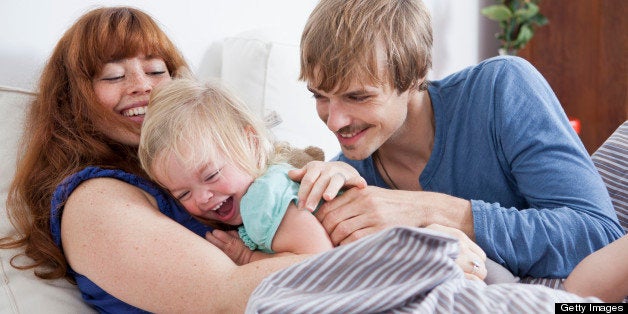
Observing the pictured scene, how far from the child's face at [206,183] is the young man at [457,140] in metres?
0.15

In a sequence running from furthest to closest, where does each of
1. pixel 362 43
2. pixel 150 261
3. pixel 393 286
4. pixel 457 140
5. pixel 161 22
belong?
1. pixel 161 22
2. pixel 457 140
3. pixel 362 43
4. pixel 150 261
5. pixel 393 286

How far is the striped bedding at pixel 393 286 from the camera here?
0.85 metres

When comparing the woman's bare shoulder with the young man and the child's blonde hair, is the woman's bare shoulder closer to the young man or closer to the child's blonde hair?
the child's blonde hair

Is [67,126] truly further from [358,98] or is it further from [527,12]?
[527,12]

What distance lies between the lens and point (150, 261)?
108 centimetres

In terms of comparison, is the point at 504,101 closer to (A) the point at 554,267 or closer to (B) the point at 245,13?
(A) the point at 554,267

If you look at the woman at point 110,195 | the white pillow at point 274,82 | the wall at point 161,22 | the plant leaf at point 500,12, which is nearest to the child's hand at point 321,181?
the woman at point 110,195

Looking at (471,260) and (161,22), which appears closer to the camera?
(471,260)

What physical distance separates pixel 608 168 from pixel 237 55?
3.40 ft

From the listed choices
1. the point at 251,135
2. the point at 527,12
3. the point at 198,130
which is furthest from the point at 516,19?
the point at 198,130

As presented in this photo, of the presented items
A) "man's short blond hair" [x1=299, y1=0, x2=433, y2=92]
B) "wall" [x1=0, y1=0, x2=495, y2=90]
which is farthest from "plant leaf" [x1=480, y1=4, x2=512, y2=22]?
"man's short blond hair" [x1=299, y1=0, x2=433, y2=92]

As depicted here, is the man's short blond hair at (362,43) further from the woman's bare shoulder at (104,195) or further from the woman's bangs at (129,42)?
the woman's bare shoulder at (104,195)

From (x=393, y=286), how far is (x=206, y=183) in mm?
484

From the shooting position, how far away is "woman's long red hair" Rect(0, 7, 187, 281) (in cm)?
125
